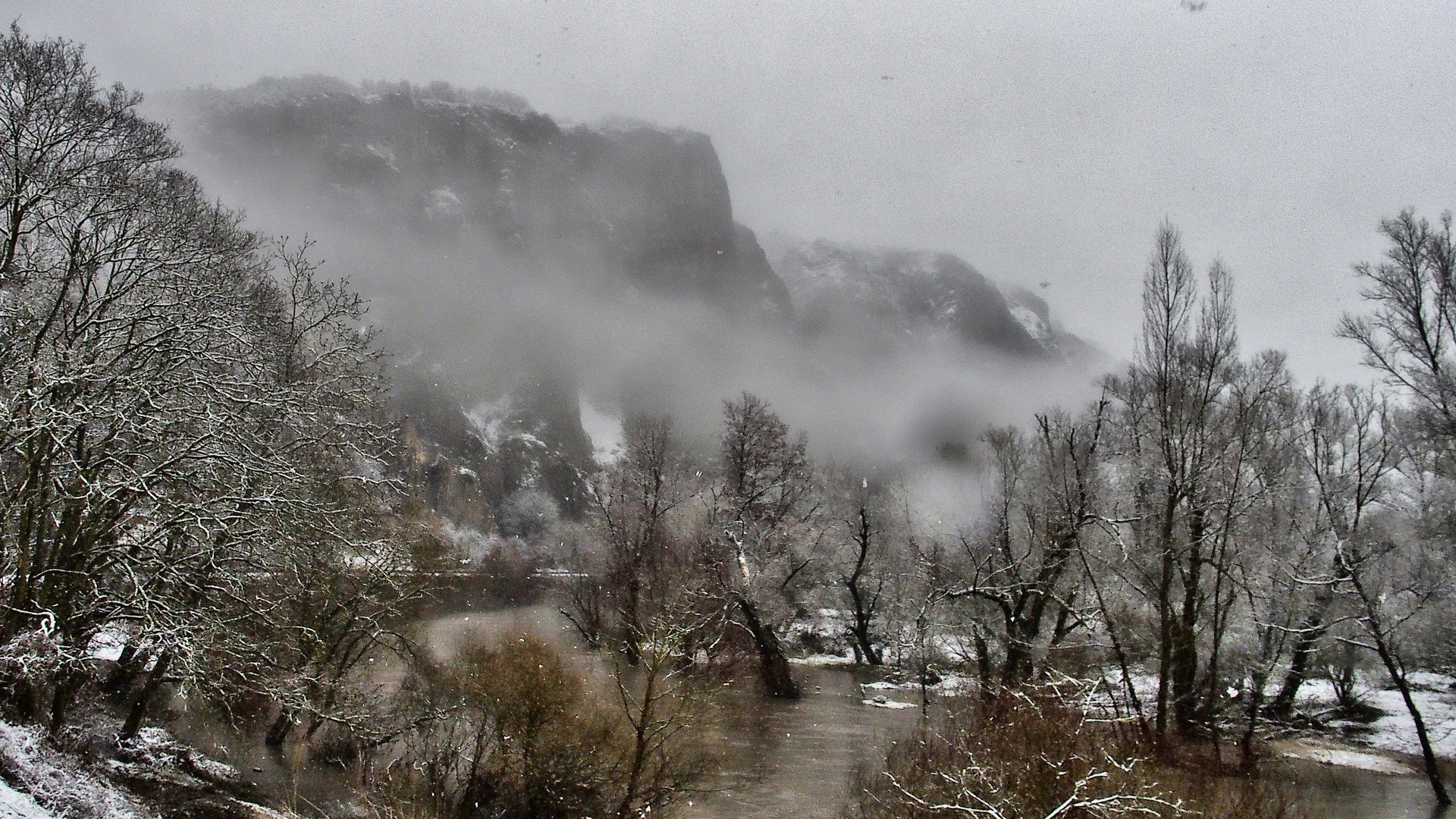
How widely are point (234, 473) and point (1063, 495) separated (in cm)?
Answer: 1652

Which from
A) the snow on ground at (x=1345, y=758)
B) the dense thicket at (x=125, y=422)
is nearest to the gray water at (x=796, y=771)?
the snow on ground at (x=1345, y=758)

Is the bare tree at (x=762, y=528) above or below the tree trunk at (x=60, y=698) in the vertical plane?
above

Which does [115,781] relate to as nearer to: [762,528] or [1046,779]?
[1046,779]

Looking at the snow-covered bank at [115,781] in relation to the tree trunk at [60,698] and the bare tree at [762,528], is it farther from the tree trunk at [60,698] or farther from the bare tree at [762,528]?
the bare tree at [762,528]

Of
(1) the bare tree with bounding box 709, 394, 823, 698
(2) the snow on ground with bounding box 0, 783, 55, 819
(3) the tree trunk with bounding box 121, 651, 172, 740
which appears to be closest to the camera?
Result: (2) the snow on ground with bounding box 0, 783, 55, 819

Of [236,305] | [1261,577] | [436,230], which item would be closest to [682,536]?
[1261,577]

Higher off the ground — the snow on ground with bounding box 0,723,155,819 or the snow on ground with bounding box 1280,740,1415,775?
the snow on ground with bounding box 0,723,155,819

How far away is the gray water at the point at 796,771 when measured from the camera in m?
14.9

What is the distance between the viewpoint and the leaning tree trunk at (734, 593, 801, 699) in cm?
2647

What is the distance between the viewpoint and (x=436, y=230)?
14800 centimetres

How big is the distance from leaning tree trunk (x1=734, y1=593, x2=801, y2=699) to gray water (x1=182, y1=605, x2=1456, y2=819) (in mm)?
891

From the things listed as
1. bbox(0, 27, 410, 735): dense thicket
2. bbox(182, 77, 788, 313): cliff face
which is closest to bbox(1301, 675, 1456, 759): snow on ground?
bbox(0, 27, 410, 735): dense thicket

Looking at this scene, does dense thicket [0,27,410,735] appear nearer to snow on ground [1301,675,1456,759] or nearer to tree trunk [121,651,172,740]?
tree trunk [121,651,172,740]

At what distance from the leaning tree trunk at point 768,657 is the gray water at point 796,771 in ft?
2.92
